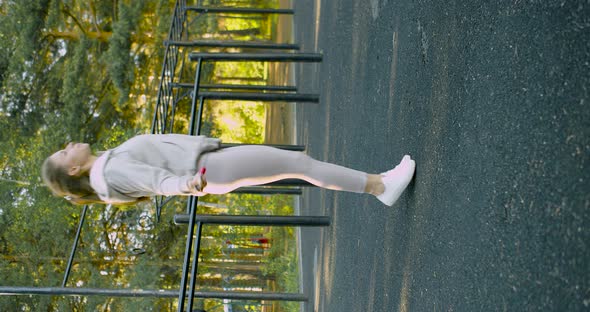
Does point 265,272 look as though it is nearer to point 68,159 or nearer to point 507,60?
point 68,159

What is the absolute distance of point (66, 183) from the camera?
359cm

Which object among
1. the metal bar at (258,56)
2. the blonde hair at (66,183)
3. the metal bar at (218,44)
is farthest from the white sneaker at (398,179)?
the metal bar at (218,44)

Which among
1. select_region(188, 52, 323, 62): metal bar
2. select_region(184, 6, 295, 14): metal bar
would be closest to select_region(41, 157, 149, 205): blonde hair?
select_region(188, 52, 323, 62): metal bar

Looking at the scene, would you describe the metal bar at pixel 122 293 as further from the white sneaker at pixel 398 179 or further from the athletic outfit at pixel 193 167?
the white sneaker at pixel 398 179

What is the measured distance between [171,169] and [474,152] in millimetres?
1756

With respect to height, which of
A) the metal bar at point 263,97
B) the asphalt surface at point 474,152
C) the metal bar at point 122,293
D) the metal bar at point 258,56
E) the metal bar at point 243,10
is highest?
the metal bar at point 243,10

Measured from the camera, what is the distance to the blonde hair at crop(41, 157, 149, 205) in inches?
140

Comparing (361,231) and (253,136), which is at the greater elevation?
(253,136)

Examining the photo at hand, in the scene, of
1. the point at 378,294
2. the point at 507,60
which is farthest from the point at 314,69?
the point at 507,60

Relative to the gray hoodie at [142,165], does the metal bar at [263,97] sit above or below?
above

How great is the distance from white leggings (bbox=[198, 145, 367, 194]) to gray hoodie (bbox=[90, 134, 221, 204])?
9cm

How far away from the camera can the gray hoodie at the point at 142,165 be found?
11.4 ft

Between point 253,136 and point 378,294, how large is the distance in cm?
1637

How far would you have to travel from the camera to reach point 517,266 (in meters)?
2.00
